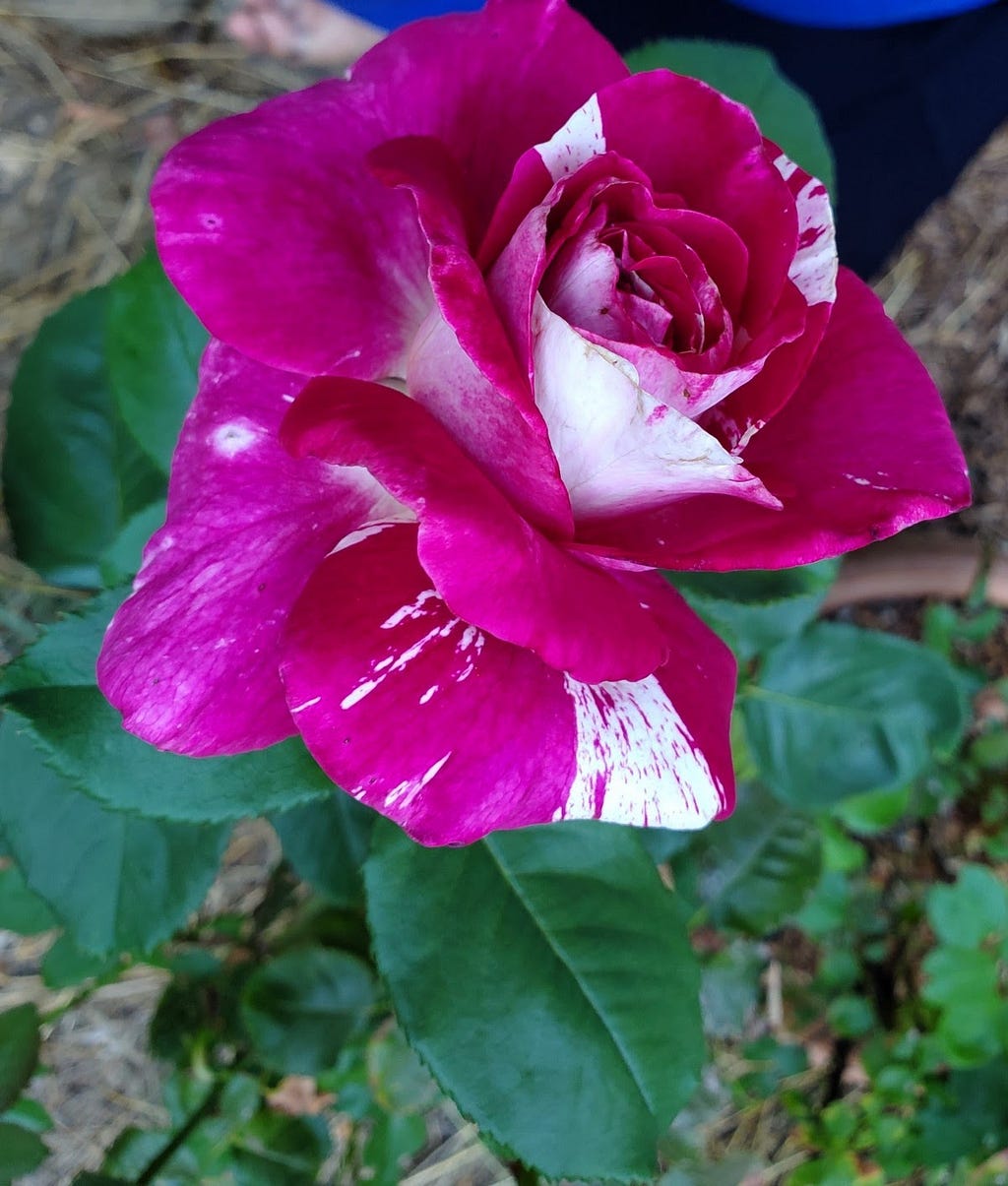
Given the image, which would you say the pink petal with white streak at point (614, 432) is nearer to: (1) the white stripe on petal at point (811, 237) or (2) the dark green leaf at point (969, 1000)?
(1) the white stripe on petal at point (811, 237)

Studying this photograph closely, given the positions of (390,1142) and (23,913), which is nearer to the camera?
(23,913)

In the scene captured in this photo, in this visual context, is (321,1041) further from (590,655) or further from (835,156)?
(835,156)

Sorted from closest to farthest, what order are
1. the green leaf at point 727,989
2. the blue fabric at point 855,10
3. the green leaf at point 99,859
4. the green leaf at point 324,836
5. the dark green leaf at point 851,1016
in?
the green leaf at point 99,859 < the green leaf at point 324,836 < the blue fabric at point 855,10 < the green leaf at point 727,989 < the dark green leaf at point 851,1016

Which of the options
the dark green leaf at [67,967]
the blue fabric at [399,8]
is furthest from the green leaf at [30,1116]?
the blue fabric at [399,8]

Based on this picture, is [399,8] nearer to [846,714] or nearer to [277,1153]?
[846,714]

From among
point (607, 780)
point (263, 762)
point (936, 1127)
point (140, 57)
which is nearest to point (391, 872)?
point (263, 762)

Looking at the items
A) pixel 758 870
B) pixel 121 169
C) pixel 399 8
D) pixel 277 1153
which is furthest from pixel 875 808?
pixel 121 169

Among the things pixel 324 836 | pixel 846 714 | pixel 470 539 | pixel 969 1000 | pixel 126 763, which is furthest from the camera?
pixel 969 1000
